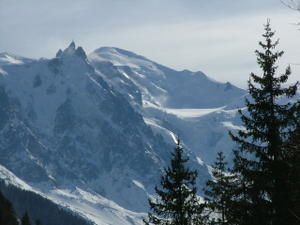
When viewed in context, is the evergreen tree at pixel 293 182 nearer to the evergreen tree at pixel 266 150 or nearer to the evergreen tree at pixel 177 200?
the evergreen tree at pixel 266 150

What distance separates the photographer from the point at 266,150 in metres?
24.7

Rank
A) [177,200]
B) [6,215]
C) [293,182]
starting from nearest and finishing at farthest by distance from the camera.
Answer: [293,182] < [177,200] < [6,215]

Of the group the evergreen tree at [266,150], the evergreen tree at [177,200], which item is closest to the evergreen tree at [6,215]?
the evergreen tree at [177,200]

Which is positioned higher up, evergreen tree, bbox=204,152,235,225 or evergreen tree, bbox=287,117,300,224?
evergreen tree, bbox=204,152,235,225

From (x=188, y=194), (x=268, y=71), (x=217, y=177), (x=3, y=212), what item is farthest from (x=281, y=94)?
(x=3, y=212)

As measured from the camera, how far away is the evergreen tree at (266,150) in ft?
78.1

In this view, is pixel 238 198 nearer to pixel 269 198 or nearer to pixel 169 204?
pixel 269 198

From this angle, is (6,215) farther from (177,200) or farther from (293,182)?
(293,182)

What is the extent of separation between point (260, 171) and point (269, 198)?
0.89m

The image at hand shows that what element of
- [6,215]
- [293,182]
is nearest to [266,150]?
[293,182]

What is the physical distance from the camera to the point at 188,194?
105 ft

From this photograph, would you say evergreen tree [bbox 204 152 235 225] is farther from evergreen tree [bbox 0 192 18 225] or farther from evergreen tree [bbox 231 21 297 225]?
evergreen tree [bbox 0 192 18 225]

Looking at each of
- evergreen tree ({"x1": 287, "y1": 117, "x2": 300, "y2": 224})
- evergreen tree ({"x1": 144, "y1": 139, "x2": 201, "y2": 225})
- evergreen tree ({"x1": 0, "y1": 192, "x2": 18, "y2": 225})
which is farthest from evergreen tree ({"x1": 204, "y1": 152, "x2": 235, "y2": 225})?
evergreen tree ({"x1": 0, "y1": 192, "x2": 18, "y2": 225})

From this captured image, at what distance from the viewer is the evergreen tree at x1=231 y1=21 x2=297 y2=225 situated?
78.1 feet
